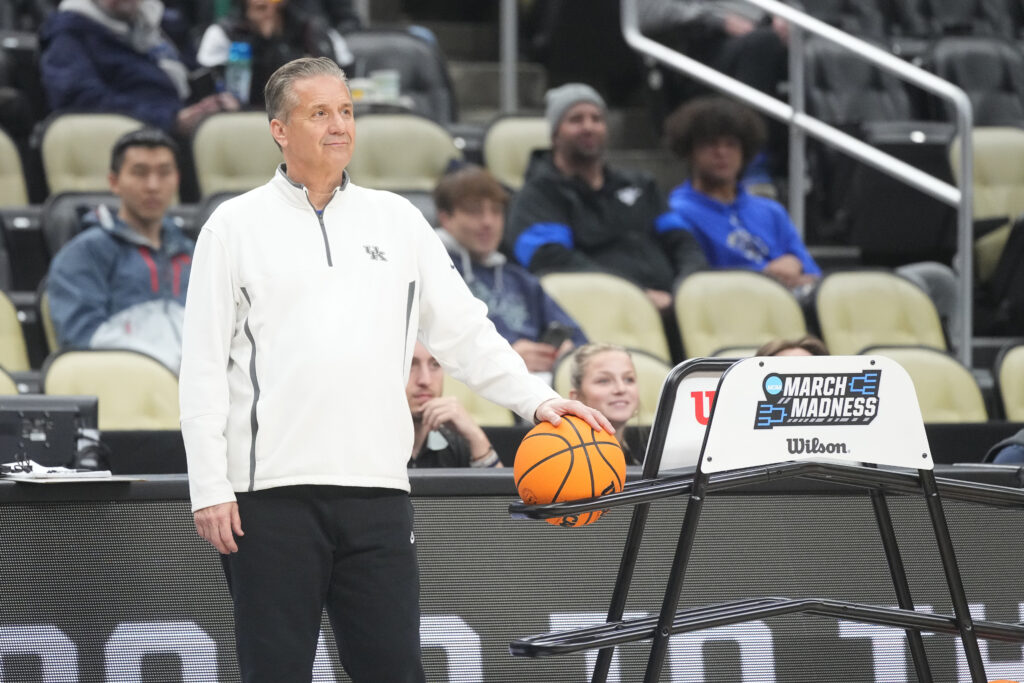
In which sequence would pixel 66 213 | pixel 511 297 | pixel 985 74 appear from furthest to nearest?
pixel 985 74, pixel 66 213, pixel 511 297

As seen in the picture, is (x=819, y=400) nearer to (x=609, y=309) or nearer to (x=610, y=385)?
(x=610, y=385)

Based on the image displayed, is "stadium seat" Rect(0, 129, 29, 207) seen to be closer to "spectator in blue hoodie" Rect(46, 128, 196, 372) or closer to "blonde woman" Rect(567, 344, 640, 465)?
"spectator in blue hoodie" Rect(46, 128, 196, 372)

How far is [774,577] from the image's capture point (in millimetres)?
3840

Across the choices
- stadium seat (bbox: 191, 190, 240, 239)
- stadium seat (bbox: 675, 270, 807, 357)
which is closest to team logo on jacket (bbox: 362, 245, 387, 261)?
stadium seat (bbox: 675, 270, 807, 357)

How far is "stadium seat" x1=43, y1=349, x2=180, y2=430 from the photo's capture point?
5277mm

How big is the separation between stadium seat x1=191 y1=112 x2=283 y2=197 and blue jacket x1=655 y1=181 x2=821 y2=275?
199 cm

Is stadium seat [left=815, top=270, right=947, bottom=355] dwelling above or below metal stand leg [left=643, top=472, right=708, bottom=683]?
above

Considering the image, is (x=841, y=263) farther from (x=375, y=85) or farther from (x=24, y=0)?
(x=24, y=0)

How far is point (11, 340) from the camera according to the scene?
6012 millimetres

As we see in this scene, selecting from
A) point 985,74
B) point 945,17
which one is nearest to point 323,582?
point 985,74

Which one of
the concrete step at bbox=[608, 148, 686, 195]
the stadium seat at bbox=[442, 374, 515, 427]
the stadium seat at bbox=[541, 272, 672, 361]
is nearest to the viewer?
the stadium seat at bbox=[442, 374, 515, 427]

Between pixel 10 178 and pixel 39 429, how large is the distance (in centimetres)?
389

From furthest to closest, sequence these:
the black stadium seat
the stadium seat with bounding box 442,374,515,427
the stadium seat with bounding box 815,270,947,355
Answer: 1. the black stadium seat
2. the stadium seat with bounding box 815,270,947,355
3. the stadium seat with bounding box 442,374,515,427

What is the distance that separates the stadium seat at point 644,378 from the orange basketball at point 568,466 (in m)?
2.33
